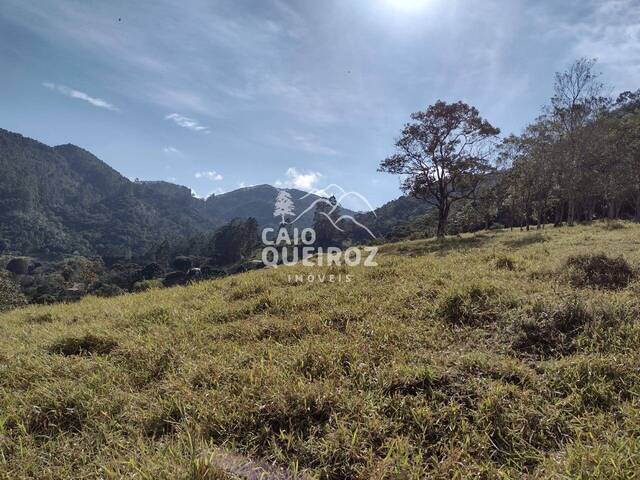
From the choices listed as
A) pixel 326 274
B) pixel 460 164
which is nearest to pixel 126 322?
pixel 326 274

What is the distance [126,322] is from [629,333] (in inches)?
291

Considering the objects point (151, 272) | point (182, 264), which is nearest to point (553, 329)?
point (151, 272)

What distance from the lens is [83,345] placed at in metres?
5.48

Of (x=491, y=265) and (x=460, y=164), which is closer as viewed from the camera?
(x=491, y=265)

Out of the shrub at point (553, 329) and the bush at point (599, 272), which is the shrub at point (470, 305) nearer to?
the shrub at point (553, 329)

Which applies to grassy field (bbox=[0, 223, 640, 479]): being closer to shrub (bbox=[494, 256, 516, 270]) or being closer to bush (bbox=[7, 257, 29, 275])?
shrub (bbox=[494, 256, 516, 270])

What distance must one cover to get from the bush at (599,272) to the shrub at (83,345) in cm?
769

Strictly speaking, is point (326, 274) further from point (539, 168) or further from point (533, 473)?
point (539, 168)

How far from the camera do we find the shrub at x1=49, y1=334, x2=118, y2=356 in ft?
17.4

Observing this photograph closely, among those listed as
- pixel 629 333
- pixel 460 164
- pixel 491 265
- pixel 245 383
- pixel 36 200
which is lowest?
pixel 245 383

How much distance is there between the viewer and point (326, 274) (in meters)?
9.36

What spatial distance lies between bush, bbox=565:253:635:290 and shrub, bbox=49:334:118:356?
7.69m

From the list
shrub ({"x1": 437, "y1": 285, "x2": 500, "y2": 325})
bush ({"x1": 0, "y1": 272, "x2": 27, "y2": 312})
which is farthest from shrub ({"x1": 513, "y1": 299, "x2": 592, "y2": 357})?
bush ({"x1": 0, "y1": 272, "x2": 27, "y2": 312})

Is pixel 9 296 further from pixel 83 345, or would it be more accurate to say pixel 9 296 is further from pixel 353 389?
pixel 353 389
